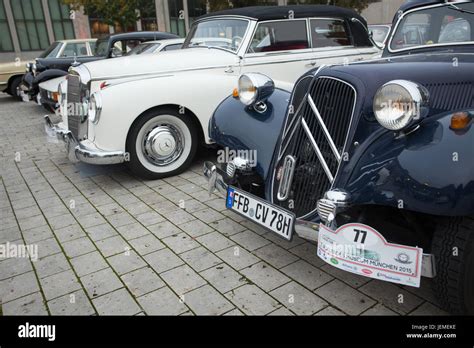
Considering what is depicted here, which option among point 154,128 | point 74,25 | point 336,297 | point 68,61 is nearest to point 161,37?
point 68,61

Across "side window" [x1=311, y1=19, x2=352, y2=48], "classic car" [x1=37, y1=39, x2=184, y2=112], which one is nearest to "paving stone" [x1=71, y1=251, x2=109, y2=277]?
"side window" [x1=311, y1=19, x2=352, y2=48]

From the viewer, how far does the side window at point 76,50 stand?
9.75 m

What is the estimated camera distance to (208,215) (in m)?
3.35

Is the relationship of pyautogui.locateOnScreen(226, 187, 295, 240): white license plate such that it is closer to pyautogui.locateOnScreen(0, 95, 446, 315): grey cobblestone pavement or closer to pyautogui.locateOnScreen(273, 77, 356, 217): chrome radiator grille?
pyautogui.locateOnScreen(273, 77, 356, 217): chrome radiator grille

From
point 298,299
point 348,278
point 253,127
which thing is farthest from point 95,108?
point 348,278

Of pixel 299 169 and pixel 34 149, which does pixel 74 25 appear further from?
pixel 299 169

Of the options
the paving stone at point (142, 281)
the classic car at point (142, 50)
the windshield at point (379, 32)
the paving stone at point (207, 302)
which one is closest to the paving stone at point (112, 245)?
→ the paving stone at point (142, 281)

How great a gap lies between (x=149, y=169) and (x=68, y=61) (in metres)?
7.10

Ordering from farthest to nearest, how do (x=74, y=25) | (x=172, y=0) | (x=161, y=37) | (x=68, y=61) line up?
1. (x=172, y=0)
2. (x=74, y=25)
3. (x=68, y=61)
4. (x=161, y=37)

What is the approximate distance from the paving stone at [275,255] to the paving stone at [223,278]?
0.28 meters

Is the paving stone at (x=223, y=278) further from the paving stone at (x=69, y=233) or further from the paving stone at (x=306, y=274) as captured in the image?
the paving stone at (x=69, y=233)

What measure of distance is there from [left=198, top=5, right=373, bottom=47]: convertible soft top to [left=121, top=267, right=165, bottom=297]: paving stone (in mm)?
3365

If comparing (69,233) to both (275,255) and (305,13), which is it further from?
(305,13)

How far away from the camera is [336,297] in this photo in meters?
2.22
